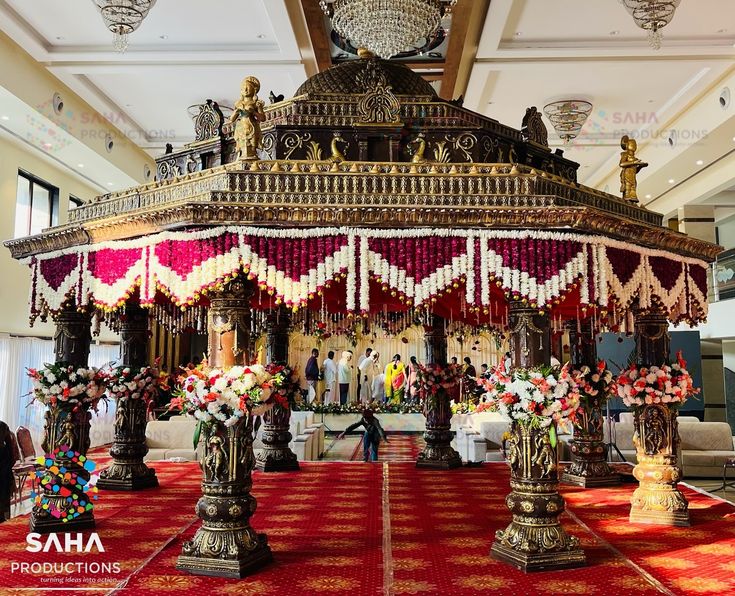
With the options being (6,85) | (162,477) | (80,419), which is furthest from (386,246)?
(6,85)

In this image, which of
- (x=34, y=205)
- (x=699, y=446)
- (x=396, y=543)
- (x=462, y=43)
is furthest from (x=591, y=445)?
(x=34, y=205)

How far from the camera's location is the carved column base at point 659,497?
5652 millimetres

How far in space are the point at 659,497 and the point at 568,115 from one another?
7.85 m

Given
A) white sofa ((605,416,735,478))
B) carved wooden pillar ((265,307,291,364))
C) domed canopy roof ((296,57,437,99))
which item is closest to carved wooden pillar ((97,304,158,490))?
carved wooden pillar ((265,307,291,364))

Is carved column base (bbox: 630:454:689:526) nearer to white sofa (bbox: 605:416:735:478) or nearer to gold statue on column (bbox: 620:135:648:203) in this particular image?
gold statue on column (bbox: 620:135:648:203)

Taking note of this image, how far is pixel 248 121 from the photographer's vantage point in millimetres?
5121

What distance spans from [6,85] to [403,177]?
22.6 ft

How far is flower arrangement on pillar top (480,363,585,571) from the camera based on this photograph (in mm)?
4457

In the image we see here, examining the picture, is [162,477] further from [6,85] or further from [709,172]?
[709,172]

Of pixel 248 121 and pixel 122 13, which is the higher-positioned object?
pixel 122 13

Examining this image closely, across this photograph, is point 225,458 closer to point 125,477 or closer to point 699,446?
point 125,477

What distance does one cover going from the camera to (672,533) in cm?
538

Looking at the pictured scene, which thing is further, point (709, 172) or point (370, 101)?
point (709, 172)

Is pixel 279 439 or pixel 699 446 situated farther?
pixel 699 446
